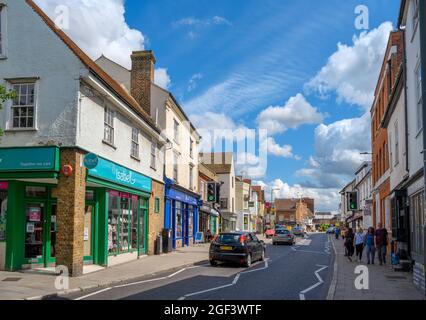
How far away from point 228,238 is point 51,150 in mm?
8413

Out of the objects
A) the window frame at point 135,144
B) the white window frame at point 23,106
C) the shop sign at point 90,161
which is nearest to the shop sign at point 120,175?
the shop sign at point 90,161

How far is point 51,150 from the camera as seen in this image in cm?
1467

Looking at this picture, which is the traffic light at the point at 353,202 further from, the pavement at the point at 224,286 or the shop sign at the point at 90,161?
the shop sign at the point at 90,161

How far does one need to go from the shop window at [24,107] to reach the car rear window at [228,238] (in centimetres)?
887

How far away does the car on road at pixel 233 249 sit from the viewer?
1903 centimetres

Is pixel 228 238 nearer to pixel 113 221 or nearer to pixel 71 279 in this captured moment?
pixel 113 221

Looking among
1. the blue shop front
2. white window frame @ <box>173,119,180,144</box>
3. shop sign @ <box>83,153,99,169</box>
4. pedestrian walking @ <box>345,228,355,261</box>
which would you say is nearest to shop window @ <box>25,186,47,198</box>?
shop sign @ <box>83,153,99,169</box>

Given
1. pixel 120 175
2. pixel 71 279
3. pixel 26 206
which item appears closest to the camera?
pixel 71 279

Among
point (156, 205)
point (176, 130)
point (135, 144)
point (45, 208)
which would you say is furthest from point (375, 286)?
point (176, 130)

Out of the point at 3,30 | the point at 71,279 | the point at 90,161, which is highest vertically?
the point at 3,30

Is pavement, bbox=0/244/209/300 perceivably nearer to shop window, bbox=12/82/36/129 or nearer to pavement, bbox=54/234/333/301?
pavement, bbox=54/234/333/301

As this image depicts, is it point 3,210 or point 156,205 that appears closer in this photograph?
point 3,210

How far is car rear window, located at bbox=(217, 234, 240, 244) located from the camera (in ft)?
63.7
